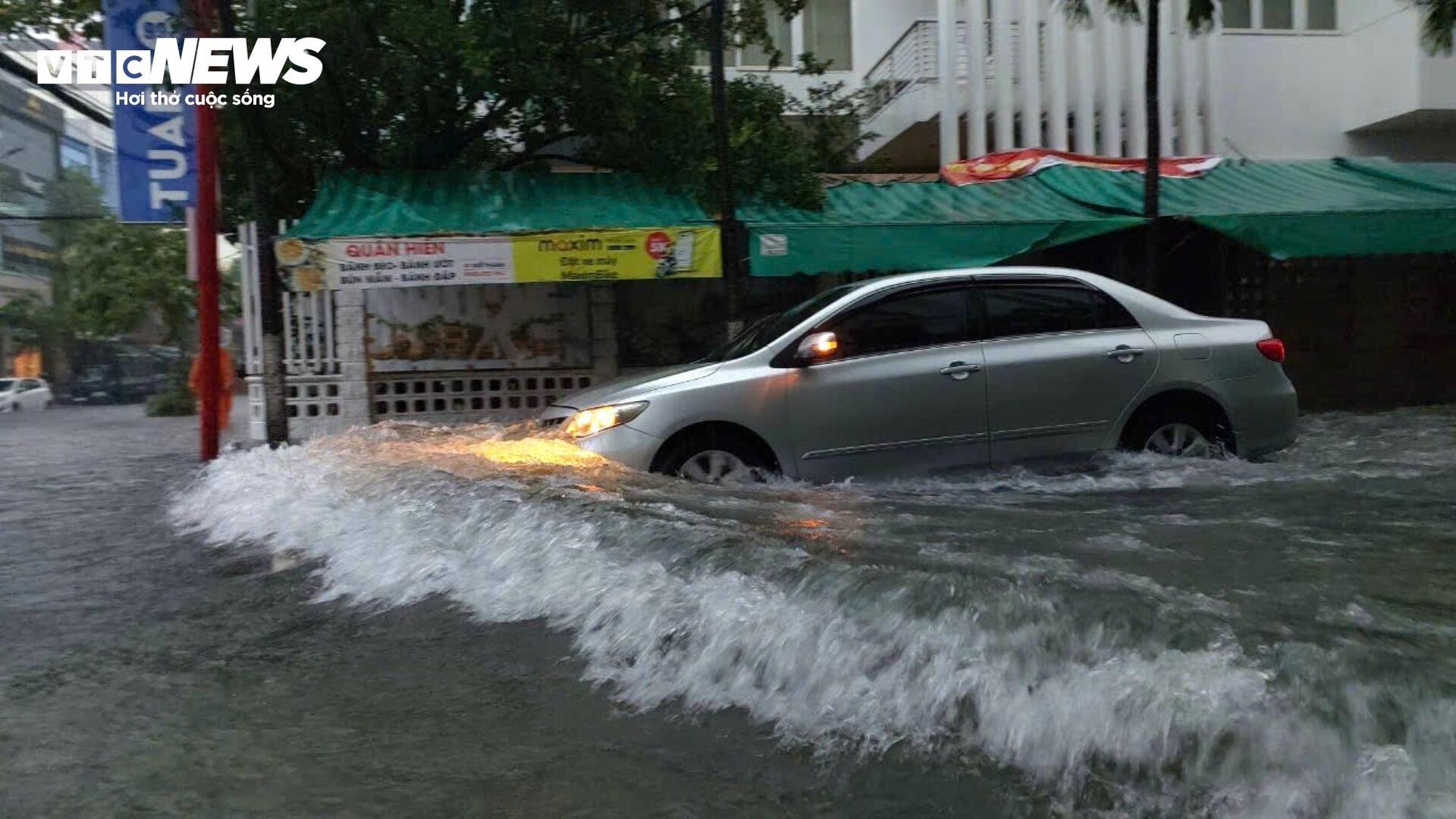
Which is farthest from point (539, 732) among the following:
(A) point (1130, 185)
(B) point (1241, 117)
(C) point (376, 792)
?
(B) point (1241, 117)

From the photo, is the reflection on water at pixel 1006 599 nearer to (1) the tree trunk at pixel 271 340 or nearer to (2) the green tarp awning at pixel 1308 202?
(1) the tree trunk at pixel 271 340

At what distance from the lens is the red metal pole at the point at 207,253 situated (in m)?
10.8

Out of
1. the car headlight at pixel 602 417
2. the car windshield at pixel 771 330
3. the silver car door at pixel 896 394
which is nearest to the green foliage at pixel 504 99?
the car windshield at pixel 771 330

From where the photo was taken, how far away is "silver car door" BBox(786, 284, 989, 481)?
682cm

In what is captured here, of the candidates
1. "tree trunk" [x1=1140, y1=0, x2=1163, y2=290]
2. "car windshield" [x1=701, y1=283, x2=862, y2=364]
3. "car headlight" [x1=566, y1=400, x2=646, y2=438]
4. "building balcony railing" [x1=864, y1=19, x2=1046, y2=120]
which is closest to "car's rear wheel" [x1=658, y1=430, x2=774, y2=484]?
"car headlight" [x1=566, y1=400, x2=646, y2=438]

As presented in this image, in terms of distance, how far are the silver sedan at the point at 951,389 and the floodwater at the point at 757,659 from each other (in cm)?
44

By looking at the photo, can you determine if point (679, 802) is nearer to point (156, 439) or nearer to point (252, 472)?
point (252, 472)

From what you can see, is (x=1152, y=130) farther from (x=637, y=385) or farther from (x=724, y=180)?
(x=637, y=385)

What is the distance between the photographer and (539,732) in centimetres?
355

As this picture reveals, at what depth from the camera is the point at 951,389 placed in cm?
698

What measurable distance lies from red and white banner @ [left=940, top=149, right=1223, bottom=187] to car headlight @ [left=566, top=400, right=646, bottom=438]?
7237mm

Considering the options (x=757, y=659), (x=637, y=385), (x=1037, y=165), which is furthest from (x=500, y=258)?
(x=757, y=659)

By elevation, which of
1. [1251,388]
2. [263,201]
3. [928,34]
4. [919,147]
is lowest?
[1251,388]

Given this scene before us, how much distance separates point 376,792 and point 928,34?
13.2 meters
